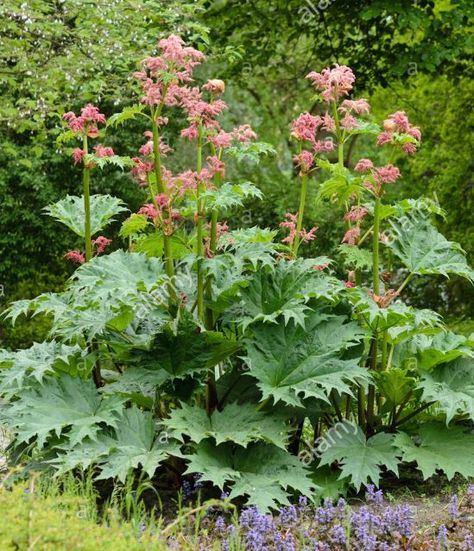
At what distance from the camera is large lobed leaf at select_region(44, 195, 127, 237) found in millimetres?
4953

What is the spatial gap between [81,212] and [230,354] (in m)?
1.32

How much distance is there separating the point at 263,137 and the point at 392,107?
2.17 meters

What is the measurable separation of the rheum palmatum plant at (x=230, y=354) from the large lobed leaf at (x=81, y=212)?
0.25 meters

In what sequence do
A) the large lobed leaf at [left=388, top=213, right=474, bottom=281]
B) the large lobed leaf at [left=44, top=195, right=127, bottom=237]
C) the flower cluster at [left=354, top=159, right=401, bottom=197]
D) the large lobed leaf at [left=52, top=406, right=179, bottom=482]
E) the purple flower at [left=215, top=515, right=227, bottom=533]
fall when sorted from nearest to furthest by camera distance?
1. the purple flower at [left=215, top=515, right=227, bottom=533]
2. the large lobed leaf at [left=52, top=406, right=179, bottom=482]
3. the flower cluster at [left=354, top=159, right=401, bottom=197]
4. the large lobed leaf at [left=388, top=213, right=474, bottom=281]
5. the large lobed leaf at [left=44, top=195, right=127, bottom=237]

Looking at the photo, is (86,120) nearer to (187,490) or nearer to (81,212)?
(81,212)

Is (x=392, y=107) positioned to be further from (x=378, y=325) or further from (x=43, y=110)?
(x=378, y=325)

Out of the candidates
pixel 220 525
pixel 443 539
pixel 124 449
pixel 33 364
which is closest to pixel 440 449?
pixel 443 539

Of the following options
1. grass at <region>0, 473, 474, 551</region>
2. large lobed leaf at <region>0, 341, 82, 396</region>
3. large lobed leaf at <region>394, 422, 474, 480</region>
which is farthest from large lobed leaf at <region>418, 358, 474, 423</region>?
large lobed leaf at <region>0, 341, 82, 396</region>

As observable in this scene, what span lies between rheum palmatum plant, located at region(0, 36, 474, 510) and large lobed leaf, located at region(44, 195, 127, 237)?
0.25m

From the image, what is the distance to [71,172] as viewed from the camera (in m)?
11.2

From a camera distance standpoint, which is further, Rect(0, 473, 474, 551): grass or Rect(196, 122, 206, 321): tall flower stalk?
Rect(196, 122, 206, 321): tall flower stalk

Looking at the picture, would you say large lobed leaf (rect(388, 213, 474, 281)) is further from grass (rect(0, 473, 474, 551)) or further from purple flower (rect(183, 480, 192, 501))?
Answer: purple flower (rect(183, 480, 192, 501))

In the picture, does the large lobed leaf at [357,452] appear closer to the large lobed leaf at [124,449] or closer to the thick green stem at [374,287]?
the thick green stem at [374,287]

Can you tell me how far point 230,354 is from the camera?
439 cm
